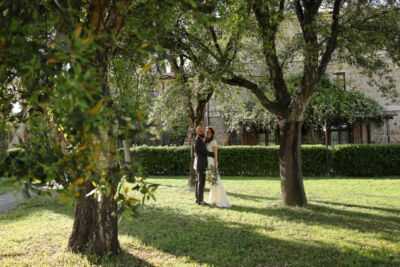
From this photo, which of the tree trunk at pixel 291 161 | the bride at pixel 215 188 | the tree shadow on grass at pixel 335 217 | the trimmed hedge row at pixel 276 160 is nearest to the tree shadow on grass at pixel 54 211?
the bride at pixel 215 188

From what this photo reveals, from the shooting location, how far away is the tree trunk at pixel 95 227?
4.72 meters

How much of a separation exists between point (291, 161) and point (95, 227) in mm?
4817

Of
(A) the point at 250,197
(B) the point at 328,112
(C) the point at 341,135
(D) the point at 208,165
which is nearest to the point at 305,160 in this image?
(B) the point at 328,112

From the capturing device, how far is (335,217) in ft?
24.2

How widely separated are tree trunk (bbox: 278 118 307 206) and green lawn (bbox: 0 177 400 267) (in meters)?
0.38

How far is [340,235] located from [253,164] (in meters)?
10.9

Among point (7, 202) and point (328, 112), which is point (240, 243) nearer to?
point (7, 202)

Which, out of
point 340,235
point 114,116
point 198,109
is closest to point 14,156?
point 114,116

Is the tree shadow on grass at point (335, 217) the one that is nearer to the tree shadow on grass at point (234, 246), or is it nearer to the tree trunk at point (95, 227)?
the tree shadow on grass at point (234, 246)

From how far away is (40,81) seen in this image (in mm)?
2434

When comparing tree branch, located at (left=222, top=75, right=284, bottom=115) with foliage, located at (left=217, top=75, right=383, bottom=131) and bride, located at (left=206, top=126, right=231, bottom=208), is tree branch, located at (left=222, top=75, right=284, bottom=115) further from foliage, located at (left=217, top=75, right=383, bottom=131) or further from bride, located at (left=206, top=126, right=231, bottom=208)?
foliage, located at (left=217, top=75, right=383, bottom=131)

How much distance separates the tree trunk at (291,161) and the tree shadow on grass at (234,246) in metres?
2.00

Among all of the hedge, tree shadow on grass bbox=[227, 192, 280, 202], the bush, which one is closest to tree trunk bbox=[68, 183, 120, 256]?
tree shadow on grass bbox=[227, 192, 280, 202]

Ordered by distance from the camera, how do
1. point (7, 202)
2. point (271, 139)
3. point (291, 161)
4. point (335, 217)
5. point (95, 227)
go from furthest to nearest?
point (271, 139) < point (7, 202) < point (291, 161) < point (335, 217) < point (95, 227)
